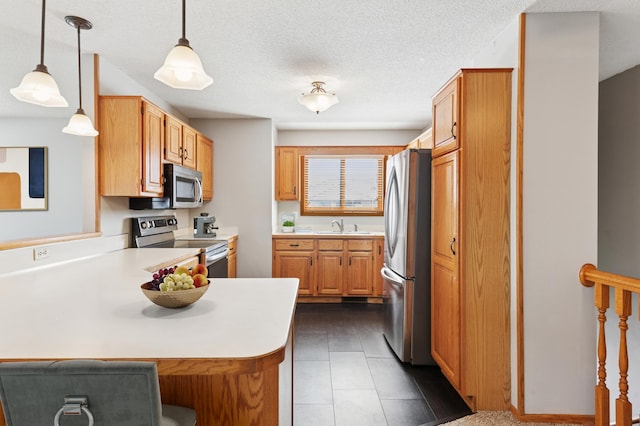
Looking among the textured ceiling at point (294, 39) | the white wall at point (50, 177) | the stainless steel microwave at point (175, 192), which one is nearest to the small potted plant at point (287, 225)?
the stainless steel microwave at point (175, 192)

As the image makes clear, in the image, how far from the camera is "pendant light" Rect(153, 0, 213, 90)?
1.37 meters

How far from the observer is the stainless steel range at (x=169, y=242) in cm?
306

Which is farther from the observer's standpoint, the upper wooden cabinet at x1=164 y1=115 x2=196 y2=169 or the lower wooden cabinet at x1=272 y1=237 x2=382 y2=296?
the lower wooden cabinet at x1=272 y1=237 x2=382 y2=296

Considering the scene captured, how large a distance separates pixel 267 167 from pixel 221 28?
2.28m

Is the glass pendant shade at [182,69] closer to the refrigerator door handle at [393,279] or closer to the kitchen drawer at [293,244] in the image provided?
the refrigerator door handle at [393,279]

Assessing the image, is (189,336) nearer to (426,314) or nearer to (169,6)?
(169,6)

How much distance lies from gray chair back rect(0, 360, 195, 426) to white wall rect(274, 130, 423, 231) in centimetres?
422

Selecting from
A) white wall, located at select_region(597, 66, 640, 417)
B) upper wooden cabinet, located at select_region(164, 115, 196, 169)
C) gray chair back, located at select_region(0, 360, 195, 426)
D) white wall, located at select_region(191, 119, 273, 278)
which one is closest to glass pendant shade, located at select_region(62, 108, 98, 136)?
upper wooden cabinet, located at select_region(164, 115, 196, 169)

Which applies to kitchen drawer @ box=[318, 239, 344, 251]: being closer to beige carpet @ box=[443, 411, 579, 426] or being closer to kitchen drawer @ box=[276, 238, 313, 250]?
kitchen drawer @ box=[276, 238, 313, 250]

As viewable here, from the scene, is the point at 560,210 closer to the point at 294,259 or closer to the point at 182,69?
the point at 182,69

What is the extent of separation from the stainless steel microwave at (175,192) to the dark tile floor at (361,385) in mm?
1761

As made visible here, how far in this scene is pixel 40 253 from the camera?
2074 millimetres

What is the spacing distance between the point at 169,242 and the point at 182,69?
2.52 meters

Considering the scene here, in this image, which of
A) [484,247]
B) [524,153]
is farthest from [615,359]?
[524,153]
